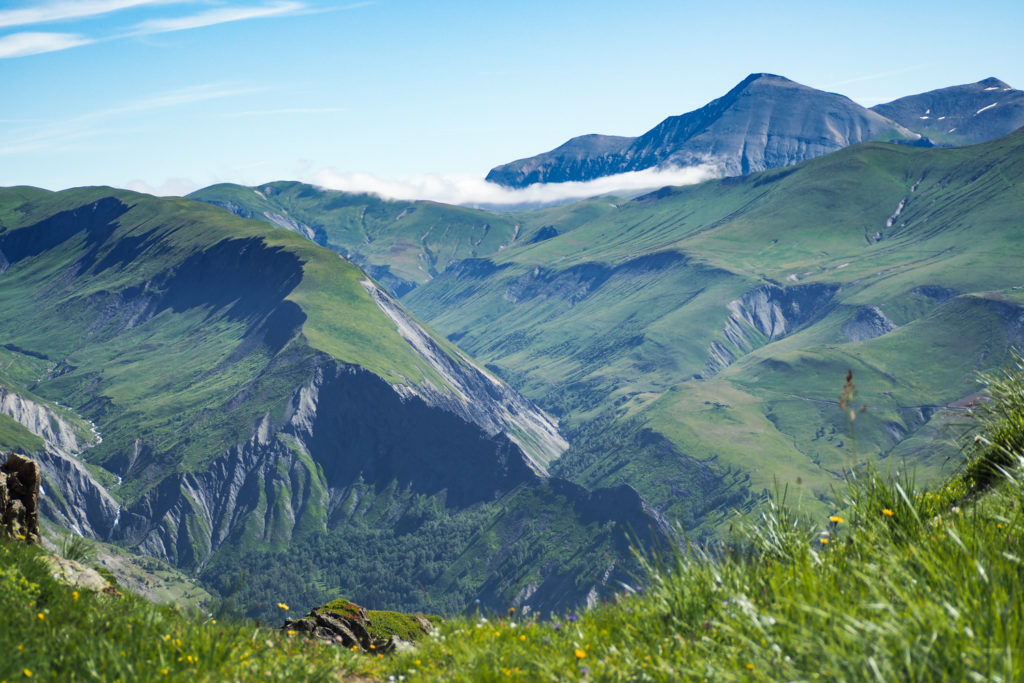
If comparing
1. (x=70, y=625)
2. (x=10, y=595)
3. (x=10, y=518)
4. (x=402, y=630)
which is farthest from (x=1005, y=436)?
(x=402, y=630)

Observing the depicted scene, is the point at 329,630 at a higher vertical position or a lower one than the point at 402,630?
higher

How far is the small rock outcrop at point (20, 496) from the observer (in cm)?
1808

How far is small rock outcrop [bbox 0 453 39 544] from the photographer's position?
18078 millimetres

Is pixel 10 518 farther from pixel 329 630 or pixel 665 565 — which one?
pixel 665 565

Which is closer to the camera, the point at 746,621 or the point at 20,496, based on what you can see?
the point at 746,621

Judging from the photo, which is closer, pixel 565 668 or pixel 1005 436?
pixel 565 668

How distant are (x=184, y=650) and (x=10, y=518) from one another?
1255 centimetres

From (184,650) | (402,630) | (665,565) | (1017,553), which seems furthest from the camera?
(402,630)

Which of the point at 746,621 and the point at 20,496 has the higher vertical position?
the point at 746,621

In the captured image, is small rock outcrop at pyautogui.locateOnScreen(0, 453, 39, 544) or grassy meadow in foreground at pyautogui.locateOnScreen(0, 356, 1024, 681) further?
small rock outcrop at pyautogui.locateOnScreen(0, 453, 39, 544)

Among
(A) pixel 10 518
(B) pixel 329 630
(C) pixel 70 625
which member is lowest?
(B) pixel 329 630

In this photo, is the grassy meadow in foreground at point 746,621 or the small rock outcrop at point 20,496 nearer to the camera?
the grassy meadow in foreground at point 746,621

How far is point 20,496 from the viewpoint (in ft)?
63.9

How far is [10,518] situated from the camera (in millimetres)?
18062
